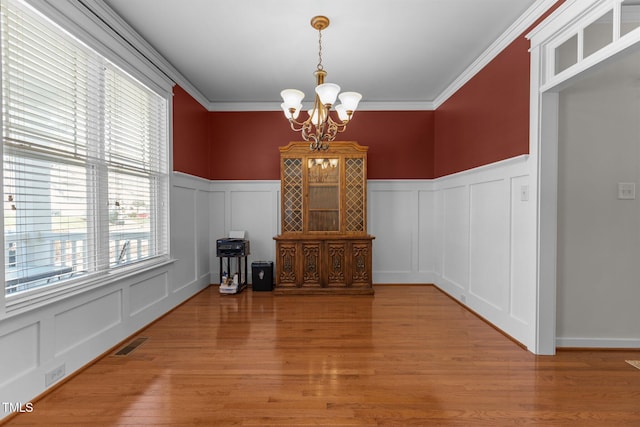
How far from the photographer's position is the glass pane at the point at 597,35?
2.35m

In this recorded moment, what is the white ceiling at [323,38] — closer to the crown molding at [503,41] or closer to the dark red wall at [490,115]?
the crown molding at [503,41]

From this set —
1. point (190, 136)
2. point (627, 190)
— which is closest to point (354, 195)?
point (190, 136)

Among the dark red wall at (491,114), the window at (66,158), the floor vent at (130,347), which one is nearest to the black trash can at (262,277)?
the window at (66,158)

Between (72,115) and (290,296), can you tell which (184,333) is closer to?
(290,296)

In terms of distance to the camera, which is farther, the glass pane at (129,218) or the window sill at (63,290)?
the glass pane at (129,218)

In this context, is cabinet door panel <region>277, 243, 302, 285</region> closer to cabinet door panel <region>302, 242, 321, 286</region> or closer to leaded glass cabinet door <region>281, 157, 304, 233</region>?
cabinet door panel <region>302, 242, 321, 286</region>

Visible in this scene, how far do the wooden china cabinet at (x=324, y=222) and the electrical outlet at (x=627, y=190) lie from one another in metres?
2.61

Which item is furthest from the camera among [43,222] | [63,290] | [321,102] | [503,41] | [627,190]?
[503,41]

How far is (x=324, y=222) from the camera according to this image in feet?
15.0

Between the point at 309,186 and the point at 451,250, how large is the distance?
213 centimetres

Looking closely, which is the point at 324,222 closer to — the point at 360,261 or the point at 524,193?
the point at 360,261

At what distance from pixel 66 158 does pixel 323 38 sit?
93.0 inches

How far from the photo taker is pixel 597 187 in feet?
8.60

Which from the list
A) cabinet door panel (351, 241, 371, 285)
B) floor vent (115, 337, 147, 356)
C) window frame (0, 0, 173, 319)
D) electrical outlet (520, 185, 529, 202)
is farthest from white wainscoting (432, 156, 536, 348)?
window frame (0, 0, 173, 319)
